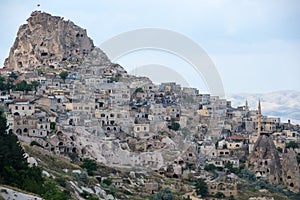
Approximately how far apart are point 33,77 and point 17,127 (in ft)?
69.6

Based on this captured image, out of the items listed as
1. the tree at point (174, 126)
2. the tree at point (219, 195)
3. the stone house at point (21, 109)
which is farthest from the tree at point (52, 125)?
the tree at point (174, 126)

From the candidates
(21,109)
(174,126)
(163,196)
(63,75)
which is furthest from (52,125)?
(63,75)

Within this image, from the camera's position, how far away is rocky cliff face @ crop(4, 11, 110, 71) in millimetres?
86438

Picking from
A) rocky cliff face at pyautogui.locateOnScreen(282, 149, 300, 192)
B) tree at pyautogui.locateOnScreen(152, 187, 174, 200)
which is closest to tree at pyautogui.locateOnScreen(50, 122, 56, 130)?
tree at pyautogui.locateOnScreen(152, 187, 174, 200)

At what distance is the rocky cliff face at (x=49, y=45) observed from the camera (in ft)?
284

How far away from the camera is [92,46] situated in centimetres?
9112

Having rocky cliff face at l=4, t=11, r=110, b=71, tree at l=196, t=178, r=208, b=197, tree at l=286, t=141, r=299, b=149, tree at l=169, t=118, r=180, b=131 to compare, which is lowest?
tree at l=196, t=178, r=208, b=197

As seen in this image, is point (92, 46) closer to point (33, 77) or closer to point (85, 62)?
point (85, 62)

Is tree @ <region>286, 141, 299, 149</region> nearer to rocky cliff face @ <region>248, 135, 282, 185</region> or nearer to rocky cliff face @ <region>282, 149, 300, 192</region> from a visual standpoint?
rocky cliff face @ <region>248, 135, 282, 185</region>

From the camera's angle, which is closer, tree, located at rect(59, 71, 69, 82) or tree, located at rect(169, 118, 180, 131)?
tree, located at rect(169, 118, 180, 131)

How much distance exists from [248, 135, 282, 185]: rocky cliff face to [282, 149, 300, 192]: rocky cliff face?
0.40 metres

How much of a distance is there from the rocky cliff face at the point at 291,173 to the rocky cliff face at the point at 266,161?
0.40 meters

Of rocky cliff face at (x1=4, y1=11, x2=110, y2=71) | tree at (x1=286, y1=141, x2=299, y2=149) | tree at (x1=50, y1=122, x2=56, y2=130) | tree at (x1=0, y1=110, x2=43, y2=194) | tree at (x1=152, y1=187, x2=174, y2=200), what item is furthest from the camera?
rocky cliff face at (x1=4, y1=11, x2=110, y2=71)

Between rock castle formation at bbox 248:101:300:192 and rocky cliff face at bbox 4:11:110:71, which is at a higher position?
rocky cliff face at bbox 4:11:110:71
